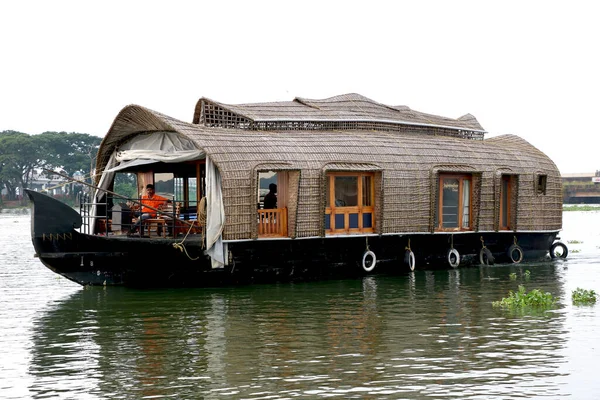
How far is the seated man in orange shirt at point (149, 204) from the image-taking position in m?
13.7

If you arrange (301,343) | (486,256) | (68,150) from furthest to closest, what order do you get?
(68,150), (486,256), (301,343)

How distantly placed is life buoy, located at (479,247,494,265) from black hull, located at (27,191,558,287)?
1.90 meters

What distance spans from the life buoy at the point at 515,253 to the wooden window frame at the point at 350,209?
12.8ft

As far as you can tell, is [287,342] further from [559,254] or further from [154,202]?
[559,254]

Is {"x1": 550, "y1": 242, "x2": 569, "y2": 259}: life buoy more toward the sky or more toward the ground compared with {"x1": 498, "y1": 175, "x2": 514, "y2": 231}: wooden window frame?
more toward the ground

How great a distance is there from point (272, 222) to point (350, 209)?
1.60 m

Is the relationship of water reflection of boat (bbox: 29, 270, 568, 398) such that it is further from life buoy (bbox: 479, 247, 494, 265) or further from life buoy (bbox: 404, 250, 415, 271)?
life buoy (bbox: 479, 247, 494, 265)

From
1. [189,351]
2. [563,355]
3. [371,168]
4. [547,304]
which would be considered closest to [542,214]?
[371,168]

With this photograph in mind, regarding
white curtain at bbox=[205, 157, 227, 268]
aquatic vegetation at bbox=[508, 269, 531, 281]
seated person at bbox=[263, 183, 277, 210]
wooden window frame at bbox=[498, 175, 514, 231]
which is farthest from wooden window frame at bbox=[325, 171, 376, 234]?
wooden window frame at bbox=[498, 175, 514, 231]

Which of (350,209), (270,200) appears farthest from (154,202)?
(350,209)

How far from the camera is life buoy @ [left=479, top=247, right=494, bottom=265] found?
17.0m

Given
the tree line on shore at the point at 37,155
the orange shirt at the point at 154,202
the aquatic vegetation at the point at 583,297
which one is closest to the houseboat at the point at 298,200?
the orange shirt at the point at 154,202

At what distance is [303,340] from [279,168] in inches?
182

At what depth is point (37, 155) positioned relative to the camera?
219 ft
